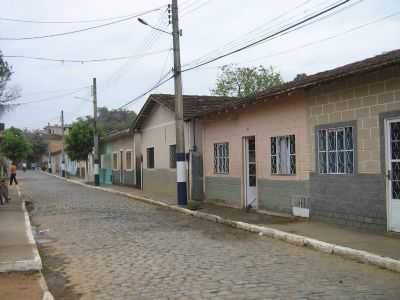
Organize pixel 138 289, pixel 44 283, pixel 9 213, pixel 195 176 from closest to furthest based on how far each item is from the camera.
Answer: pixel 138 289
pixel 44 283
pixel 9 213
pixel 195 176

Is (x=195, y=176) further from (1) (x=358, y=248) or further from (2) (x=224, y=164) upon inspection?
(1) (x=358, y=248)

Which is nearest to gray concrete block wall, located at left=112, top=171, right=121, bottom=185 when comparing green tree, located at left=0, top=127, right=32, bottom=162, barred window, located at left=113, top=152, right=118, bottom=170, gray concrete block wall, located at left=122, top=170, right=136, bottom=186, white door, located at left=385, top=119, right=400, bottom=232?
barred window, located at left=113, top=152, right=118, bottom=170

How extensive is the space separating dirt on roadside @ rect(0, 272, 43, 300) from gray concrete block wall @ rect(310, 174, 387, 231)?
20.6 ft

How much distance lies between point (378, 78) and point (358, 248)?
340 cm

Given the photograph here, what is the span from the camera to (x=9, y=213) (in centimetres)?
1691

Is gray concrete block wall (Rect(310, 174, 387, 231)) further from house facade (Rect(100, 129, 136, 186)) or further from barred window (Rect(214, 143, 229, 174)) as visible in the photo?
house facade (Rect(100, 129, 136, 186))

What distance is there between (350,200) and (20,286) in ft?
22.3

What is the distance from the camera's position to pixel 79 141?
41625 millimetres

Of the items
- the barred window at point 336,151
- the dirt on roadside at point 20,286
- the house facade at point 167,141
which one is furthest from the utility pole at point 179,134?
the dirt on roadside at point 20,286

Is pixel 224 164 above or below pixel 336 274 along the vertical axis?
above

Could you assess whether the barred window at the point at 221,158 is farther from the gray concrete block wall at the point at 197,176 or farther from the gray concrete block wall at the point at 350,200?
the gray concrete block wall at the point at 350,200

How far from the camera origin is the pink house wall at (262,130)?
13172 millimetres

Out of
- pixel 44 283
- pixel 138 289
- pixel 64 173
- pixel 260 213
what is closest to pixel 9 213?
pixel 260 213

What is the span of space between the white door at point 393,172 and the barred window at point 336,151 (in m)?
1.16
